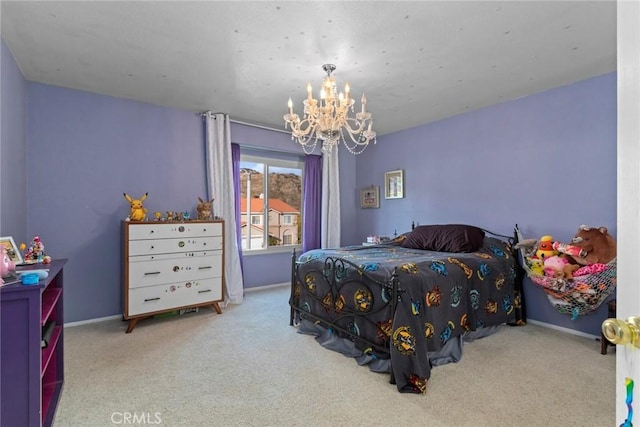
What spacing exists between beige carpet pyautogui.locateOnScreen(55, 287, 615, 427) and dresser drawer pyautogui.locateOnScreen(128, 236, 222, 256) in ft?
2.63

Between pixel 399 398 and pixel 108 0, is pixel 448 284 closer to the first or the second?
pixel 399 398

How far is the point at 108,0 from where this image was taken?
1875mm

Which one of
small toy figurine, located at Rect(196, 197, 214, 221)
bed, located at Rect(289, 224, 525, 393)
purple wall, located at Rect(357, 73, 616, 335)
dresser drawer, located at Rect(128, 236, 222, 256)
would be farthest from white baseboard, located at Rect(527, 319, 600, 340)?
small toy figurine, located at Rect(196, 197, 214, 221)

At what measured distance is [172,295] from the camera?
329 centimetres

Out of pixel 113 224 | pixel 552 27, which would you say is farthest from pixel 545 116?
pixel 113 224

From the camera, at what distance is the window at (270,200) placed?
15.4 feet

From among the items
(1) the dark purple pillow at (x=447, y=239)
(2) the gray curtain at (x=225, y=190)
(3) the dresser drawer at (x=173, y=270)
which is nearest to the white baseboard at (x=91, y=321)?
(3) the dresser drawer at (x=173, y=270)

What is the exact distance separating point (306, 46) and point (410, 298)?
2.03 m

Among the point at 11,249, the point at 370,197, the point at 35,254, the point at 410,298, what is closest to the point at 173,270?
the point at 35,254

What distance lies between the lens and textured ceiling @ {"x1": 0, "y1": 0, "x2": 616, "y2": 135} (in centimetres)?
196

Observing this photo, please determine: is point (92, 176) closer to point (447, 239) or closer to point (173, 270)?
point (173, 270)

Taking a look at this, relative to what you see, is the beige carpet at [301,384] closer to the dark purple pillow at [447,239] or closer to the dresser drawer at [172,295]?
the dresser drawer at [172,295]

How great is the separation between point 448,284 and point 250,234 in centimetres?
311

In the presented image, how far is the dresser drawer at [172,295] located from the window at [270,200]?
3.84 feet
